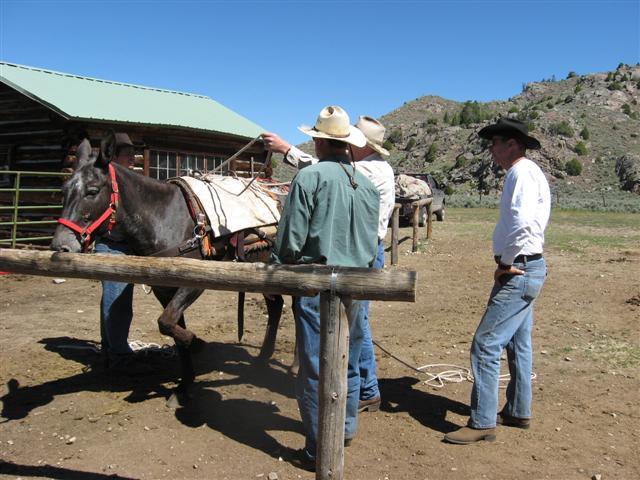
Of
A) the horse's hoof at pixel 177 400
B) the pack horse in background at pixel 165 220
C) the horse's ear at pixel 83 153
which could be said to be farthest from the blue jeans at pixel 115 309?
the horse's ear at pixel 83 153

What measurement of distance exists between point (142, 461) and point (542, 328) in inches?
196

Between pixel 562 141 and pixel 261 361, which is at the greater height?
pixel 562 141

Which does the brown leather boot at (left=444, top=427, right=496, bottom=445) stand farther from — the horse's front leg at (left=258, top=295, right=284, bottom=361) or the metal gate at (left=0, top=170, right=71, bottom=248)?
the metal gate at (left=0, top=170, right=71, bottom=248)

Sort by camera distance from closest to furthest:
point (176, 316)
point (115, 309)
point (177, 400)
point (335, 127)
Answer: point (335, 127), point (176, 316), point (177, 400), point (115, 309)

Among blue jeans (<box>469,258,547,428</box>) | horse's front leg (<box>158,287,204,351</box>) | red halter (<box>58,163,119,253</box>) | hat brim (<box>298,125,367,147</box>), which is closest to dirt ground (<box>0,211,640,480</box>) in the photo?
blue jeans (<box>469,258,547,428</box>)

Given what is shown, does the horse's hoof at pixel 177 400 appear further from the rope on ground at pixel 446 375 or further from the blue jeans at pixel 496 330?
the blue jeans at pixel 496 330

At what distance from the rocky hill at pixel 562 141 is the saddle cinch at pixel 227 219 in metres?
31.0

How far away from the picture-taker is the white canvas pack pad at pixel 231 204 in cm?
461

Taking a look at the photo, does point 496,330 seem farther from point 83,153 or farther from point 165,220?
point 83,153

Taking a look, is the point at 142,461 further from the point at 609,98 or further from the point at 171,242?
the point at 609,98

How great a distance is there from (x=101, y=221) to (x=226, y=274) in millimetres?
1518

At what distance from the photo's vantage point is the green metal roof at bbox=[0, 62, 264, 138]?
12.3m

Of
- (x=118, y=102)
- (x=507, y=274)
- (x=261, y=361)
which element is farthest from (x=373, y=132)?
(x=118, y=102)

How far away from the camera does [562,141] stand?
54594 millimetres
